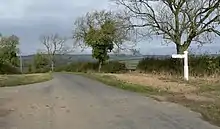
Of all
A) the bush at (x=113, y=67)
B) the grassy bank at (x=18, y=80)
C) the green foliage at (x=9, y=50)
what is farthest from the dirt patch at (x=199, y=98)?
the green foliage at (x=9, y=50)

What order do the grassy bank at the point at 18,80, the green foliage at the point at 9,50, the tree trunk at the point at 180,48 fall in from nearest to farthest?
the grassy bank at the point at 18,80 → the tree trunk at the point at 180,48 → the green foliage at the point at 9,50

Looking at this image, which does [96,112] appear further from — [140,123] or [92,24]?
[92,24]

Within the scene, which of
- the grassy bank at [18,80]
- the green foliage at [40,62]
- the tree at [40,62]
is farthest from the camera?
the tree at [40,62]

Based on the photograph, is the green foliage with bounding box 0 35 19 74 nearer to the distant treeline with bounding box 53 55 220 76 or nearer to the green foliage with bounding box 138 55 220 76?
the distant treeline with bounding box 53 55 220 76

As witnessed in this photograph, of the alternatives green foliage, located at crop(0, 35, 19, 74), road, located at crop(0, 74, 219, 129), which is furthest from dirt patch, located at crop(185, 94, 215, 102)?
green foliage, located at crop(0, 35, 19, 74)

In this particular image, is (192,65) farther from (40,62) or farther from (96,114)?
(40,62)

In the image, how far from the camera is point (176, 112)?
1114 cm

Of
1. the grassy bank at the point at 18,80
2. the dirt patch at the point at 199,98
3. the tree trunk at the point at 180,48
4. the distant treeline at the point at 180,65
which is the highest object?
the tree trunk at the point at 180,48

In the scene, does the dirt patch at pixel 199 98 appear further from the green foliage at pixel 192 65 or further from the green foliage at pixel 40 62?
the green foliage at pixel 40 62

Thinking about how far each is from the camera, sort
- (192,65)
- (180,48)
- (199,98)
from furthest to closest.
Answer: (192,65) < (180,48) < (199,98)

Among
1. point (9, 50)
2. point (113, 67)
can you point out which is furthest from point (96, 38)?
point (9, 50)

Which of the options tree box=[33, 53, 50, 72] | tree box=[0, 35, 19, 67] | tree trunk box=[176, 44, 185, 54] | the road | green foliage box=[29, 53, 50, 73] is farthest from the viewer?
tree box=[33, 53, 50, 72]

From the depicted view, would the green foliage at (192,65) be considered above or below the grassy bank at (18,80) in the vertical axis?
above

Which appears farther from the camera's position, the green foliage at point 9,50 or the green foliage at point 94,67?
the green foliage at point 9,50
